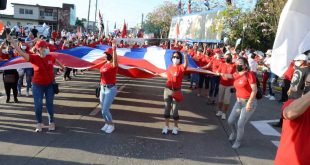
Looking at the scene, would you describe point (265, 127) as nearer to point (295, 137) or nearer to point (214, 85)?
point (214, 85)

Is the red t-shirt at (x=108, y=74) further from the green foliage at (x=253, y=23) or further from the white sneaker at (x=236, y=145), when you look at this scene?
the green foliage at (x=253, y=23)

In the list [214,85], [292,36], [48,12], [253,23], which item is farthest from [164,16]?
[292,36]

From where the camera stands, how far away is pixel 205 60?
449 inches

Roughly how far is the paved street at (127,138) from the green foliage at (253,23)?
43.2 ft

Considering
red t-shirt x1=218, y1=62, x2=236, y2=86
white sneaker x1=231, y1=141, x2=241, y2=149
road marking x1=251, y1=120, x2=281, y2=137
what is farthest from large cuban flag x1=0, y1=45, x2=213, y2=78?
white sneaker x1=231, y1=141, x2=241, y2=149

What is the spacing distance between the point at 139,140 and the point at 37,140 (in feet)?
6.21

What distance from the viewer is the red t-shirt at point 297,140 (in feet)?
7.75

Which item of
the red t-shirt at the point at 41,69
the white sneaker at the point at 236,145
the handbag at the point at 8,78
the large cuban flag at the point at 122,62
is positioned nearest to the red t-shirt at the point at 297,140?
the white sneaker at the point at 236,145

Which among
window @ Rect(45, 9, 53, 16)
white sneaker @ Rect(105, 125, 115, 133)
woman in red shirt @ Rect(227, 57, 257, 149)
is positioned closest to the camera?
woman in red shirt @ Rect(227, 57, 257, 149)

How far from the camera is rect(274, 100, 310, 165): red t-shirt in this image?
2.36 metres

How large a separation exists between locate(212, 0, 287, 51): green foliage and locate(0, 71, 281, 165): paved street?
13.2 metres

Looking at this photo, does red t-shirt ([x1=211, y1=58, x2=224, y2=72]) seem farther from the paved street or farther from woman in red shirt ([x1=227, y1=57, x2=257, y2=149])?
woman in red shirt ([x1=227, y1=57, x2=257, y2=149])

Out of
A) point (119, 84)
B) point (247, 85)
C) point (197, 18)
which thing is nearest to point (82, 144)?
point (247, 85)

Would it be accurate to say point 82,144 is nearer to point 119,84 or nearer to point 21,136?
point 21,136
